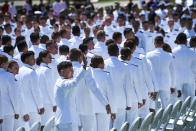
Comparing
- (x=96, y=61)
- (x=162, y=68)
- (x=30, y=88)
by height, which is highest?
(x=96, y=61)

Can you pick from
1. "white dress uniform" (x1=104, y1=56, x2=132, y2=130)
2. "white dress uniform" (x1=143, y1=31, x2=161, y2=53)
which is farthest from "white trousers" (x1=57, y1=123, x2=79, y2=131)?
"white dress uniform" (x1=143, y1=31, x2=161, y2=53)

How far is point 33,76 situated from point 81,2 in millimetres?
20277

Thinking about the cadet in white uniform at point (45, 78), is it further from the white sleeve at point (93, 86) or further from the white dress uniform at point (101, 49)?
the white dress uniform at point (101, 49)

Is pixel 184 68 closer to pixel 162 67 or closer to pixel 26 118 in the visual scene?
pixel 162 67

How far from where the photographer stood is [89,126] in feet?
22.5

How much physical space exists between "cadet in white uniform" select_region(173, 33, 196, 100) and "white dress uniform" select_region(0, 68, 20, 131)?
3311mm

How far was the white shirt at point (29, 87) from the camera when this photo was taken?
7.03 metres

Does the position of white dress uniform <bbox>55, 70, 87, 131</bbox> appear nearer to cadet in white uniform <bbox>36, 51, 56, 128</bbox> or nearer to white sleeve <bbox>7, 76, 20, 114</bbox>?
white sleeve <bbox>7, 76, 20, 114</bbox>

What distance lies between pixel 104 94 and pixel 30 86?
116 cm

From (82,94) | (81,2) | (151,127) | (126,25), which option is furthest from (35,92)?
(81,2)

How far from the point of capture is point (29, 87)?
705 centimetres

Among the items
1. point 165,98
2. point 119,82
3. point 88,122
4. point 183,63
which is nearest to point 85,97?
point 88,122

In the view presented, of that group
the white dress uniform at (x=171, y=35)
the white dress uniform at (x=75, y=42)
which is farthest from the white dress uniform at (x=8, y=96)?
the white dress uniform at (x=171, y=35)

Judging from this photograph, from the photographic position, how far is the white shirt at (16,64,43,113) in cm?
703
